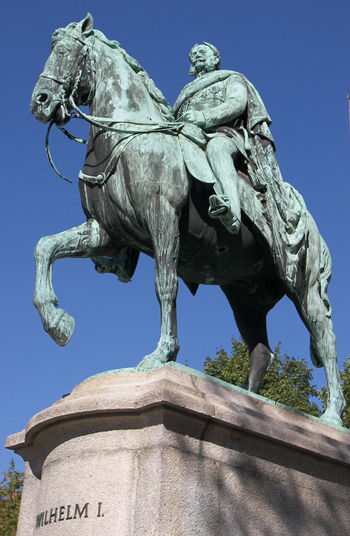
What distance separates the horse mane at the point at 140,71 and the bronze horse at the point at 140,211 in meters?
0.02

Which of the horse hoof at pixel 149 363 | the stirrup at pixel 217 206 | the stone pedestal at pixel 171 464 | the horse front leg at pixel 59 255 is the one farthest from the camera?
the stirrup at pixel 217 206

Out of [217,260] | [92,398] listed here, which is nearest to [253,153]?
[217,260]

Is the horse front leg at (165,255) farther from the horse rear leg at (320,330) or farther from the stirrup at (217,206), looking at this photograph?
the horse rear leg at (320,330)

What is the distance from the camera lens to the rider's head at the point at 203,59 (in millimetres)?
9039

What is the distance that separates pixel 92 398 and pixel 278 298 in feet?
10.8

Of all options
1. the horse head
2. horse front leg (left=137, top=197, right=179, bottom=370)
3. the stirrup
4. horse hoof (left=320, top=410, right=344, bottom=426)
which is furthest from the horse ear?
horse hoof (left=320, top=410, right=344, bottom=426)

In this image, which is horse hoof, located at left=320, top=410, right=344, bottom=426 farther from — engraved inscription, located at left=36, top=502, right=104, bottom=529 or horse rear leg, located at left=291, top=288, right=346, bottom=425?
engraved inscription, located at left=36, top=502, right=104, bottom=529

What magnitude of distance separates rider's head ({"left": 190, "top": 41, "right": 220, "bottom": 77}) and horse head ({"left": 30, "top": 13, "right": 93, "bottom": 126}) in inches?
60.2

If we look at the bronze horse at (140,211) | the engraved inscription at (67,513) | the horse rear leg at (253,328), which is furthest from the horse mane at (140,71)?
the engraved inscription at (67,513)

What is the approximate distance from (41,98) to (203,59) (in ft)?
7.62

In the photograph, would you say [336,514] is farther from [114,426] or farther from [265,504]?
[114,426]

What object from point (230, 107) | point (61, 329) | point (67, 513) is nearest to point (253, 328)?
point (230, 107)

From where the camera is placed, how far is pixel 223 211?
282 inches

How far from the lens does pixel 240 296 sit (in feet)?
28.7
